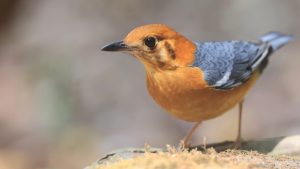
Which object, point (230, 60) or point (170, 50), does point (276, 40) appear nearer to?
point (230, 60)

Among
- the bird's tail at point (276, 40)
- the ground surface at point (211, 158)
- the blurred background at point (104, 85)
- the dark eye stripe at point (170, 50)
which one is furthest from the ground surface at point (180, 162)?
the blurred background at point (104, 85)

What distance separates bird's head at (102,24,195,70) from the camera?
4.75 metres

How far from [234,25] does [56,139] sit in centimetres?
417

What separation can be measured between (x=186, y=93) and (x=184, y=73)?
0.60 ft

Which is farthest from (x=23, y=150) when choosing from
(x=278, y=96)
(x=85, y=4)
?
(x=278, y=96)

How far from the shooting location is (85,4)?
39.5 ft

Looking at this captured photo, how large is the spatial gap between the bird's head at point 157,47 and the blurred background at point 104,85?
14.5ft

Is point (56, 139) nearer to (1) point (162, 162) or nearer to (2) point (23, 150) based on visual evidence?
(2) point (23, 150)

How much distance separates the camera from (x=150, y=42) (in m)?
4.81

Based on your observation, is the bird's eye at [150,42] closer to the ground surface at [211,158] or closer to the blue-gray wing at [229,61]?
the blue-gray wing at [229,61]

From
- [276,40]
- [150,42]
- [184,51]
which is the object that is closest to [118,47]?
[150,42]

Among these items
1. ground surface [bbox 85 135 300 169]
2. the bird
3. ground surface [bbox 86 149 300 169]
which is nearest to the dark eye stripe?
the bird

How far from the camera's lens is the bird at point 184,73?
189 inches

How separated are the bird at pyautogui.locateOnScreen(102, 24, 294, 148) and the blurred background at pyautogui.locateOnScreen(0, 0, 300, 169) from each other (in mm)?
3817
